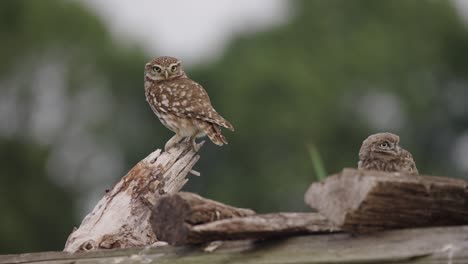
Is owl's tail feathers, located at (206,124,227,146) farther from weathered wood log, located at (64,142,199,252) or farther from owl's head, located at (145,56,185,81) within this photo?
weathered wood log, located at (64,142,199,252)

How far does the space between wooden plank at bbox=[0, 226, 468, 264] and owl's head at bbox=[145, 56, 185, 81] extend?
19.9 ft

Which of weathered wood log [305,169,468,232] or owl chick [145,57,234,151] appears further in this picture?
owl chick [145,57,234,151]

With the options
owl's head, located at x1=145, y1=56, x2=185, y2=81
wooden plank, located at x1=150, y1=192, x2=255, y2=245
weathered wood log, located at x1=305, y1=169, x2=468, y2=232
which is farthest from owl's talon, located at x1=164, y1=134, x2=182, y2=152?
weathered wood log, located at x1=305, y1=169, x2=468, y2=232

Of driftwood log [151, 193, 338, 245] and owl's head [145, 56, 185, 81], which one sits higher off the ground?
owl's head [145, 56, 185, 81]

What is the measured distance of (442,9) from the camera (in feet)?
231

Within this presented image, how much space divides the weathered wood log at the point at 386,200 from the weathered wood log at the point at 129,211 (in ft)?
7.45

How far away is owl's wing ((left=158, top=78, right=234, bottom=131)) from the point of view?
479 inches

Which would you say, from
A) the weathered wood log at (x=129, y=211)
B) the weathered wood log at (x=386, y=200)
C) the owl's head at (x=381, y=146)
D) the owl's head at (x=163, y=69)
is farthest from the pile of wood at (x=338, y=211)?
the owl's head at (x=163, y=69)

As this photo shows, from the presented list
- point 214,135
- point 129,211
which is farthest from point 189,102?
point 129,211

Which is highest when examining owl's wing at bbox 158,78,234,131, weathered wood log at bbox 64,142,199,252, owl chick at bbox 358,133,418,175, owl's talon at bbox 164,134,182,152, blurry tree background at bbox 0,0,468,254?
owl chick at bbox 358,133,418,175

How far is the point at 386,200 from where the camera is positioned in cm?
637

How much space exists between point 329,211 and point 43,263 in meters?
1.57

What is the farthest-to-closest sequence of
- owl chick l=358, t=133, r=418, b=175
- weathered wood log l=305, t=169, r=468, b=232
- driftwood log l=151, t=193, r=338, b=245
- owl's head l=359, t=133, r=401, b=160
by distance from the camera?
owl's head l=359, t=133, r=401, b=160 < owl chick l=358, t=133, r=418, b=175 < driftwood log l=151, t=193, r=338, b=245 < weathered wood log l=305, t=169, r=468, b=232

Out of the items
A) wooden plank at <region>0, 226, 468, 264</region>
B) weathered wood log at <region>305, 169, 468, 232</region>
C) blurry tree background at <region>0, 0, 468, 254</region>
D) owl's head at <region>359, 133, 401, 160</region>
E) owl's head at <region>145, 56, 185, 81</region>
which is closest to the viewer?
weathered wood log at <region>305, 169, 468, 232</region>
